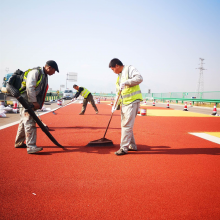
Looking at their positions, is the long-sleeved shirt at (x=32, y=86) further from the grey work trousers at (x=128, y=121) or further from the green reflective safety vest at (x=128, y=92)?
the grey work trousers at (x=128, y=121)

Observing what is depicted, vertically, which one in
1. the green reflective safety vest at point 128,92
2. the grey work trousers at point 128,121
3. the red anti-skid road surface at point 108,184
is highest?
the green reflective safety vest at point 128,92

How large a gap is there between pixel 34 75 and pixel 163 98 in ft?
120

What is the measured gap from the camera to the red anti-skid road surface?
2121mm

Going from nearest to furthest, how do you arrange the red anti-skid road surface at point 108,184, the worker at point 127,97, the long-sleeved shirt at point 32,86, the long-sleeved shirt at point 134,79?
the red anti-skid road surface at point 108,184 → the long-sleeved shirt at point 32,86 → the long-sleeved shirt at point 134,79 → the worker at point 127,97

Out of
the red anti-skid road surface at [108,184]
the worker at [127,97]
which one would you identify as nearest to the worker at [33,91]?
the red anti-skid road surface at [108,184]

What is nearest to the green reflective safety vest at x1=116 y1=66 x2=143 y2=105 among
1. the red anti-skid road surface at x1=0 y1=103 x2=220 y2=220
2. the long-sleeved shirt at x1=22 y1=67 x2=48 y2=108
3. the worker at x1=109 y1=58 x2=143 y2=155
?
the worker at x1=109 y1=58 x2=143 y2=155

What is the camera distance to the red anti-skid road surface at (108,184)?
6.96ft

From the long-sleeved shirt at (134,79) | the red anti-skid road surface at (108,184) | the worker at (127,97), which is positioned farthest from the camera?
the worker at (127,97)

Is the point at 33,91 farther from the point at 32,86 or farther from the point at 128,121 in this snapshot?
the point at 128,121

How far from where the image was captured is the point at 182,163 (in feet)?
12.2

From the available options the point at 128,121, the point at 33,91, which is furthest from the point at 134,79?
the point at 33,91

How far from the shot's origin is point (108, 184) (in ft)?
9.04

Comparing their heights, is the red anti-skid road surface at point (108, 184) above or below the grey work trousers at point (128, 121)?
below

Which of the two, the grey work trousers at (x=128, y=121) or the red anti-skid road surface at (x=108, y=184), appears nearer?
the red anti-skid road surface at (x=108, y=184)
